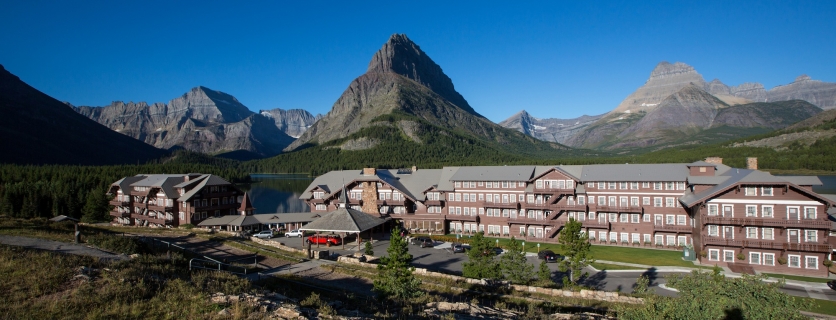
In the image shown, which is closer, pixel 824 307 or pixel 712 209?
pixel 824 307

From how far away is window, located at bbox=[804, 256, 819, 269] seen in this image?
4431 cm

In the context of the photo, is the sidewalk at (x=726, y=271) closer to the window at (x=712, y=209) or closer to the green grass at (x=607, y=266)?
the green grass at (x=607, y=266)

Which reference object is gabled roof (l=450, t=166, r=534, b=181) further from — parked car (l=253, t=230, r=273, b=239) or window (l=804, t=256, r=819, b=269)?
window (l=804, t=256, r=819, b=269)

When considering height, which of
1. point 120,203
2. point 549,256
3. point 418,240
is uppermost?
point 120,203

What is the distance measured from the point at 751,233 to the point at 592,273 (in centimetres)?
1963

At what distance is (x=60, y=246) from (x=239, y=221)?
36816 mm

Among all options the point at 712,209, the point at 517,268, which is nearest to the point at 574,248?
the point at 517,268

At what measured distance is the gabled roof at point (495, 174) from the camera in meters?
67.0

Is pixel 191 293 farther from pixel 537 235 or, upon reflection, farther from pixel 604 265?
pixel 537 235

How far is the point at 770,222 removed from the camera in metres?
45.9

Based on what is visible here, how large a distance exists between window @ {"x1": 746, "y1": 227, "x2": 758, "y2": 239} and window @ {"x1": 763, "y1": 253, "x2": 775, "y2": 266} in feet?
6.80

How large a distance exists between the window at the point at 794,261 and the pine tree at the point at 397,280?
41.9 meters

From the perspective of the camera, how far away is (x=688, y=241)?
56.9m

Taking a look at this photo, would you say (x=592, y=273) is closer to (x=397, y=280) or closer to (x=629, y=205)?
(x=629, y=205)
